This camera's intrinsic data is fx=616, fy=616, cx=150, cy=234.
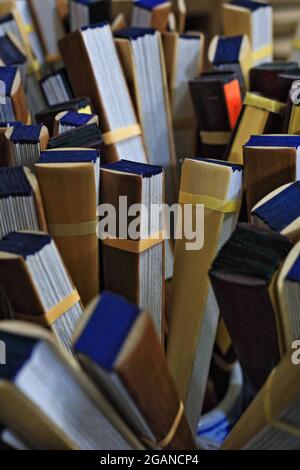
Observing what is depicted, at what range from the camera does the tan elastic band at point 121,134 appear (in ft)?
1.96

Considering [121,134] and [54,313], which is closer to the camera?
[54,313]

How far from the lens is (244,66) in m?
0.68

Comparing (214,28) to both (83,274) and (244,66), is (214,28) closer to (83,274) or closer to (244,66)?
(244,66)

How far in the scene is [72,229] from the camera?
1.56 feet

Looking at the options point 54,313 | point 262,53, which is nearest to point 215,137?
point 262,53

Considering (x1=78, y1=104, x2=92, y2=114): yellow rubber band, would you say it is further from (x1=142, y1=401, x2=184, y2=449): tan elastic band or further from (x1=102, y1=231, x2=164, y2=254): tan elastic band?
(x1=142, y1=401, x2=184, y2=449): tan elastic band

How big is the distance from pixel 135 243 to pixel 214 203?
0.07 m

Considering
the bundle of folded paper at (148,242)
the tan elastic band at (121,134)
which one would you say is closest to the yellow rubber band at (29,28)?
the bundle of folded paper at (148,242)

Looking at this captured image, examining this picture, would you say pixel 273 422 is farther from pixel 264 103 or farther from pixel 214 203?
pixel 264 103

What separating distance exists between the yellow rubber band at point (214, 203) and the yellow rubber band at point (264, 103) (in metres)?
0.12

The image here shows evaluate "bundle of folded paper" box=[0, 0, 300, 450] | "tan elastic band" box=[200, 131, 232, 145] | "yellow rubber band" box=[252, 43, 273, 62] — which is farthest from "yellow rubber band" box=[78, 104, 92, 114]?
"yellow rubber band" box=[252, 43, 273, 62]

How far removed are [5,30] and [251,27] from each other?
0.30m

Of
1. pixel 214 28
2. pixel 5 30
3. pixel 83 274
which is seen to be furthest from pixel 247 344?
pixel 214 28

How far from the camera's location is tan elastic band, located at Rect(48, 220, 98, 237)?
18.6 inches
